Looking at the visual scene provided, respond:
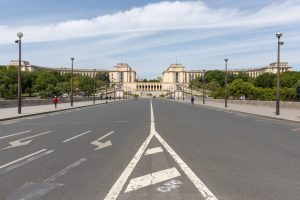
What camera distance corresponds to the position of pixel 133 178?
800cm

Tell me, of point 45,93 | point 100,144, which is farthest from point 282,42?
point 45,93

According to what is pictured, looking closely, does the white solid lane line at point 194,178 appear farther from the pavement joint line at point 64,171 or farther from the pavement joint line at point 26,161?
the pavement joint line at point 26,161

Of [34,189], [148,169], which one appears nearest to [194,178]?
[148,169]

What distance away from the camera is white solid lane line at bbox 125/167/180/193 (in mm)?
7324

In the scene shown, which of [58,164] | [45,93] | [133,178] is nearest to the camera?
[133,178]

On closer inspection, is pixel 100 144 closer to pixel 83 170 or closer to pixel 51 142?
pixel 51 142

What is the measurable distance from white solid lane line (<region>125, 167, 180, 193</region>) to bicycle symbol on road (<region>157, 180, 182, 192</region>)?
239 millimetres

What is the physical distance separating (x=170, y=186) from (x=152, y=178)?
2.37 feet

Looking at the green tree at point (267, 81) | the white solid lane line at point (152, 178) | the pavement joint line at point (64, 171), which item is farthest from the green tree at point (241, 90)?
the white solid lane line at point (152, 178)

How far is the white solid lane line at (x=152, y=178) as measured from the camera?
7.32 metres

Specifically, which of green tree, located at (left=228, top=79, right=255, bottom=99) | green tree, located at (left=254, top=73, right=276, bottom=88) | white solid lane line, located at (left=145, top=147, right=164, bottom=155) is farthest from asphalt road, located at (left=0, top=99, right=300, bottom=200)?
green tree, located at (left=254, top=73, right=276, bottom=88)

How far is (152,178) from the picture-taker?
8.00 meters

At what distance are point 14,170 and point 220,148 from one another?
647 centimetres

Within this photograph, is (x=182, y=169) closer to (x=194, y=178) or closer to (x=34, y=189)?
(x=194, y=178)
